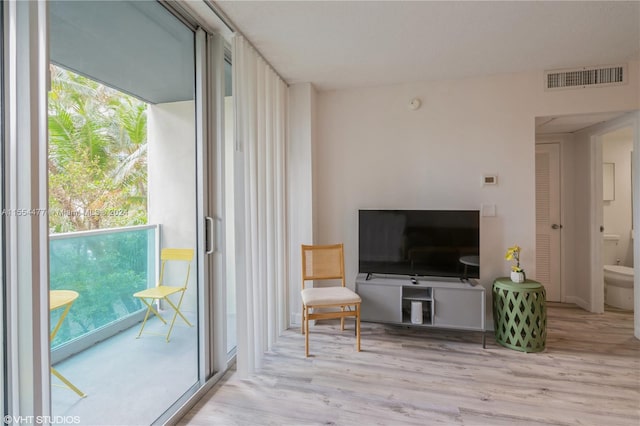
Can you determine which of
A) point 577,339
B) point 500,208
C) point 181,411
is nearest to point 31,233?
point 181,411

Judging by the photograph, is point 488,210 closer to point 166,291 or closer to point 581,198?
point 581,198

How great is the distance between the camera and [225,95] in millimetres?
2355

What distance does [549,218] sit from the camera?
12.9 feet

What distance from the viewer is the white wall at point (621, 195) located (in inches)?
166

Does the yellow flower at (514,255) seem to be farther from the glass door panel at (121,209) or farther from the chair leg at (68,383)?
the chair leg at (68,383)

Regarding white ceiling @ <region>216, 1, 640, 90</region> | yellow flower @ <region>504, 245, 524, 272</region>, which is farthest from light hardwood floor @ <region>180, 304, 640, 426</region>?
white ceiling @ <region>216, 1, 640, 90</region>

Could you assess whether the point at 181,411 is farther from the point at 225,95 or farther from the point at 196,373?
the point at 225,95

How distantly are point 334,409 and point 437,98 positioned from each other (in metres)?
2.99

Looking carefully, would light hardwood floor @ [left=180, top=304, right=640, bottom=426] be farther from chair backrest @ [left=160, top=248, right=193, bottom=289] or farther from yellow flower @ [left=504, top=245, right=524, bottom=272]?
chair backrest @ [left=160, top=248, right=193, bottom=289]

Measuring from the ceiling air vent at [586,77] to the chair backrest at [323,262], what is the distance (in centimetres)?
261

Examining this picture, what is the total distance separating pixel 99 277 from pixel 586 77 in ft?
13.6

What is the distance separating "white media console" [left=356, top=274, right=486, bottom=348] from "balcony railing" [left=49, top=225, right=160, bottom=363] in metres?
1.92

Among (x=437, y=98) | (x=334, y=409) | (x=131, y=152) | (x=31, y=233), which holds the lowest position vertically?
(x=334, y=409)

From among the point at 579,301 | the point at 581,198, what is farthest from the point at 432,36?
the point at 579,301
